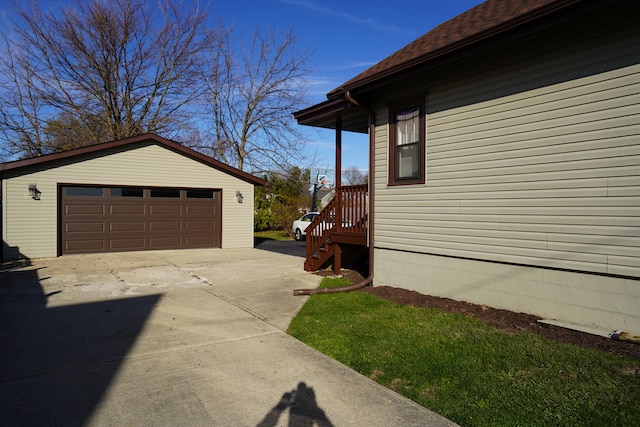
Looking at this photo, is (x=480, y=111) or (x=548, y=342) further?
(x=480, y=111)

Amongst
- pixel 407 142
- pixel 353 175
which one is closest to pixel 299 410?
pixel 407 142

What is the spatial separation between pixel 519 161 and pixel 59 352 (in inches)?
240

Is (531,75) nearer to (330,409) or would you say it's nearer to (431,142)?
(431,142)

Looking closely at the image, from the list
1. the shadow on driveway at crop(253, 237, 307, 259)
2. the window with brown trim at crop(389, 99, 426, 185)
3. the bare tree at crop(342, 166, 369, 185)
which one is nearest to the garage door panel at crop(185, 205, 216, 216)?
the shadow on driveway at crop(253, 237, 307, 259)

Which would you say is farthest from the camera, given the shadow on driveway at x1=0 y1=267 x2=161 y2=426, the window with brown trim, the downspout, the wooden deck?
the wooden deck

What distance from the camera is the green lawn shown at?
3090mm

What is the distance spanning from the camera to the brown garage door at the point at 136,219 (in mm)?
13594

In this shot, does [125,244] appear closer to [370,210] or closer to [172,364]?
[370,210]

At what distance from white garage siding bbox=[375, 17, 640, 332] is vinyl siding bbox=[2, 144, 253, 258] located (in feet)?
33.9

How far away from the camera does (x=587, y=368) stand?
12.2 ft

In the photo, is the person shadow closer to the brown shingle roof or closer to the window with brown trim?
the window with brown trim

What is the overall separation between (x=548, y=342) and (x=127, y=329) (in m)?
5.09

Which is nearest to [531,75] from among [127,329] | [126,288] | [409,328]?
[409,328]

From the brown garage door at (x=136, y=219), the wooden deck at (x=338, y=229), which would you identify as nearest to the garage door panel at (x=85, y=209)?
the brown garage door at (x=136, y=219)
